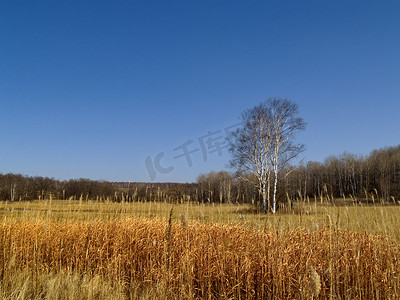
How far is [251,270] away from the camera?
3855mm

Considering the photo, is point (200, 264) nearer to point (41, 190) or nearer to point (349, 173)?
point (41, 190)

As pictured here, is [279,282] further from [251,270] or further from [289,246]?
[289,246]

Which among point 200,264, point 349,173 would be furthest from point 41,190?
point 349,173

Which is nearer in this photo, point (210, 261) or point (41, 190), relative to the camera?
point (210, 261)

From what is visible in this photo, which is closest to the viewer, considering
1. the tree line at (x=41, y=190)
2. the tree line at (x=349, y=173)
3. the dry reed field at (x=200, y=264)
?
the dry reed field at (x=200, y=264)

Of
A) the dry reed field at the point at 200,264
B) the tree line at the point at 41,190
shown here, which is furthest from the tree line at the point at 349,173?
the dry reed field at the point at 200,264

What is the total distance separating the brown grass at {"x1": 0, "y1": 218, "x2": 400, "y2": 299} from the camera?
3451mm

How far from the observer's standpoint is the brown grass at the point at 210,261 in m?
3.45

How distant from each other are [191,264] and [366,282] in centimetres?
268

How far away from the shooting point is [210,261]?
4.27 m

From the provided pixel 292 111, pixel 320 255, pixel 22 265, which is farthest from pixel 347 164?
pixel 22 265

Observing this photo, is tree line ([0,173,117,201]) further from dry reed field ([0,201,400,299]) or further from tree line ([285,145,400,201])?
tree line ([285,145,400,201])

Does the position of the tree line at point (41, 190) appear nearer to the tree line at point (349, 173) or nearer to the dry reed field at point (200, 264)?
the dry reed field at point (200, 264)

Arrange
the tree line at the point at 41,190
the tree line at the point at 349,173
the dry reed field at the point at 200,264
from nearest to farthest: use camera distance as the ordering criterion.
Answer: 1. the dry reed field at the point at 200,264
2. the tree line at the point at 41,190
3. the tree line at the point at 349,173
